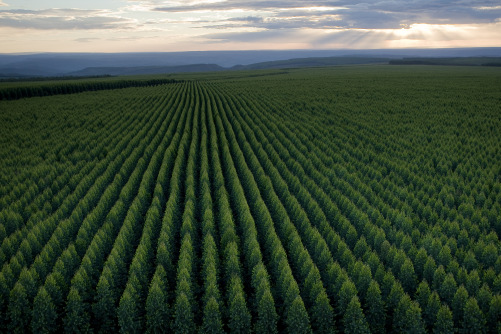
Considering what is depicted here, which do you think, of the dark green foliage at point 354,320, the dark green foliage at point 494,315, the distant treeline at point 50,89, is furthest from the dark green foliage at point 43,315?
the distant treeline at point 50,89

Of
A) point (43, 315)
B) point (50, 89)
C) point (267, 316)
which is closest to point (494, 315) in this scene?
point (267, 316)

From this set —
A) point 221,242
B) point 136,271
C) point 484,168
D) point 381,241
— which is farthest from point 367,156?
point 136,271

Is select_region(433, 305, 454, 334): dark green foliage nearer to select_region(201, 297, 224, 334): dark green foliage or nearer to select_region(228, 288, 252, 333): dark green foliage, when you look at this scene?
select_region(228, 288, 252, 333): dark green foliage

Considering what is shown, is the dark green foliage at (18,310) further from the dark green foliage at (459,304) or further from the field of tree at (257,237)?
the dark green foliage at (459,304)

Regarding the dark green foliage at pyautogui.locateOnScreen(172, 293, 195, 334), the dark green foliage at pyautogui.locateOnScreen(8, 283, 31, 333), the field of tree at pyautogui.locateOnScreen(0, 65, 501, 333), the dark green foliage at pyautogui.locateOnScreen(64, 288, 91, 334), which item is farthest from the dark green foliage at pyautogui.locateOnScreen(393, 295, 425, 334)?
the dark green foliage at pyautogui.locateOnScreen(8, 283, 31, 333)

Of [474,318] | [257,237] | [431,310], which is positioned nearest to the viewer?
[474,318]

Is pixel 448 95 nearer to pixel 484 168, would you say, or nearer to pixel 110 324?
pixel 484 168

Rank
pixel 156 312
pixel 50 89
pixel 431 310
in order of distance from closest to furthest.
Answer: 1. pixel 431 310
2. pixel 156 312
3. pixel 50 89

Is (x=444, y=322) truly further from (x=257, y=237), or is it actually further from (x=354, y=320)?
(x=257, y=237)
